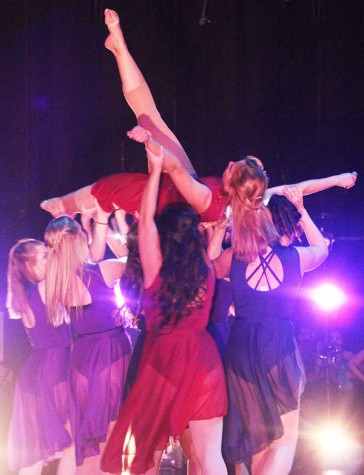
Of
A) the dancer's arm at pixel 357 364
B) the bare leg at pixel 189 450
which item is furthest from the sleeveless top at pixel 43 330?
the dancer's arm at pixel 357 364

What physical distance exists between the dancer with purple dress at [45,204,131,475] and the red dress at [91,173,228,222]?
0.23 m

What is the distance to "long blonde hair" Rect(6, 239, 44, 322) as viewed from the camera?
13.1 feet

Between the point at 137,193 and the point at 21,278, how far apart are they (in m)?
1.12

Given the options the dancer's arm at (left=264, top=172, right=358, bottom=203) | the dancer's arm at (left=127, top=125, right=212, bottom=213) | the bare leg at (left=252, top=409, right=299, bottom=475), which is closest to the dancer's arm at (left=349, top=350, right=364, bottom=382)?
the dancer's arm at (left=264, top=172, right=358, bottom=203)

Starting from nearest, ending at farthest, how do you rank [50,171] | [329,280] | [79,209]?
[79,209] < [50,171] < [329,280]

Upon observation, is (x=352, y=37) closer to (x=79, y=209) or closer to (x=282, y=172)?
(x=282, y=172)

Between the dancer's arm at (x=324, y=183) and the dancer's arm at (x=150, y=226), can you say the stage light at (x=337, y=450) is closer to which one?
the dancer's arm at (x=324, y=183)

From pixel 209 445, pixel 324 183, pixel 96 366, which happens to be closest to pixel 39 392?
pixel 96 366

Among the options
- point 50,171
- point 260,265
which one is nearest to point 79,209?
point 260,265

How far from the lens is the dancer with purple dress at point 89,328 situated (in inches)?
143

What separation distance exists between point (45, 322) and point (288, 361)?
148cm

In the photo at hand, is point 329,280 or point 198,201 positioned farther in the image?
point 329,280

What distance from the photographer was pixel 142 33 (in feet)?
21.4

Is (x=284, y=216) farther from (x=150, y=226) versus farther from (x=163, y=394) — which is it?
(x=163, y=394)
